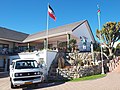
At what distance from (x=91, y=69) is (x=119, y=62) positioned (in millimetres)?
5798

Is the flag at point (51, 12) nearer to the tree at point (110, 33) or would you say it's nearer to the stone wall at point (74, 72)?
the stone wall at point (74, 72)

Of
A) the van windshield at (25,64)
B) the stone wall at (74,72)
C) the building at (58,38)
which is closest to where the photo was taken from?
the van windshield at (25,64)

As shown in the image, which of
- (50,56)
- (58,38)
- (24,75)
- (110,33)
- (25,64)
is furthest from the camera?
(58,38)

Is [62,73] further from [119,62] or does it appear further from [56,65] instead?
[119,62]

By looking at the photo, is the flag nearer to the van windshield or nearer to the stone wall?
the stone wall

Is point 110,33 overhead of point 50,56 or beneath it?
overhead

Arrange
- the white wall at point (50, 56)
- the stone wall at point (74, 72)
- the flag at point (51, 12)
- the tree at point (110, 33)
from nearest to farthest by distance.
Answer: the stone wall at point (74, 72)
the white wall at point (50, 56)
the flag at point (51, 12)
the tree at point (110, 33)

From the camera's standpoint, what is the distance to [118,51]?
26078mm

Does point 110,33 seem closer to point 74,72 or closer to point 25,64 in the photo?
point 74,72

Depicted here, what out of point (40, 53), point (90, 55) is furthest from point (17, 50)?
point (90, 55)

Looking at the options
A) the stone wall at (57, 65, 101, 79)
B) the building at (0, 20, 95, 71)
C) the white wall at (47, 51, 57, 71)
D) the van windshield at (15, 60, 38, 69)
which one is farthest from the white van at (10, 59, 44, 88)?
the building at (0, 20, 95, 71)

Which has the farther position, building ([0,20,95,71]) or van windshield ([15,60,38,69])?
building ([0,20,95,71])

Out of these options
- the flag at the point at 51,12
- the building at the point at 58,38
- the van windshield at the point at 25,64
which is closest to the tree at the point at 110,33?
the building at the point at 58,38

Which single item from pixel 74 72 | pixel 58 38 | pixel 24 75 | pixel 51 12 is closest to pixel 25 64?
pixel 24 75
